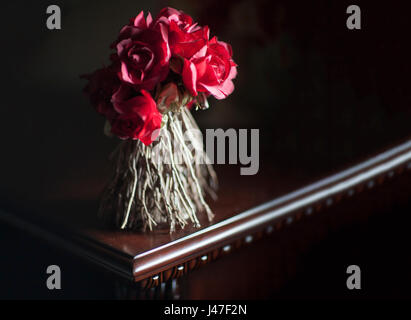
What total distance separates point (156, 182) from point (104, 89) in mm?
147

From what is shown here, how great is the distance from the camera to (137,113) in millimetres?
557

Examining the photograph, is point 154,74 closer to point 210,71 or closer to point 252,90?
point 210,71

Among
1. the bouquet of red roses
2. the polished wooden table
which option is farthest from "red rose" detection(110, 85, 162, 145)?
the polished wooden table

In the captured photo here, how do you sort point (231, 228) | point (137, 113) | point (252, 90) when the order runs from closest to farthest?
1. point (137, 113)
2. point (231, 228)
3. point (252, 90)

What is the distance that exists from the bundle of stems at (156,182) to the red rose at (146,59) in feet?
0.23

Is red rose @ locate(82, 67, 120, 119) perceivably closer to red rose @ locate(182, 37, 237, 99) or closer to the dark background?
red rose @ locate(182, 37, 237, 99)

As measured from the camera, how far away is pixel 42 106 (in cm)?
85

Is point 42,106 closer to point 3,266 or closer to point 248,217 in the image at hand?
point 3,266

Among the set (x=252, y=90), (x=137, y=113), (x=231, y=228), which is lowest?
(x=231, y=228)

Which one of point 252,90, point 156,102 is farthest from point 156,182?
point 252,90

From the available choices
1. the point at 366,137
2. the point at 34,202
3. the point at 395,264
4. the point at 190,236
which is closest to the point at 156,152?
the point at 190,236

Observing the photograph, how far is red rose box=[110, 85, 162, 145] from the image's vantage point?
559 millimetres

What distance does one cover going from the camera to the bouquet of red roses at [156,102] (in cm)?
56

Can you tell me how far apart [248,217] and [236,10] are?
594 millimetres
